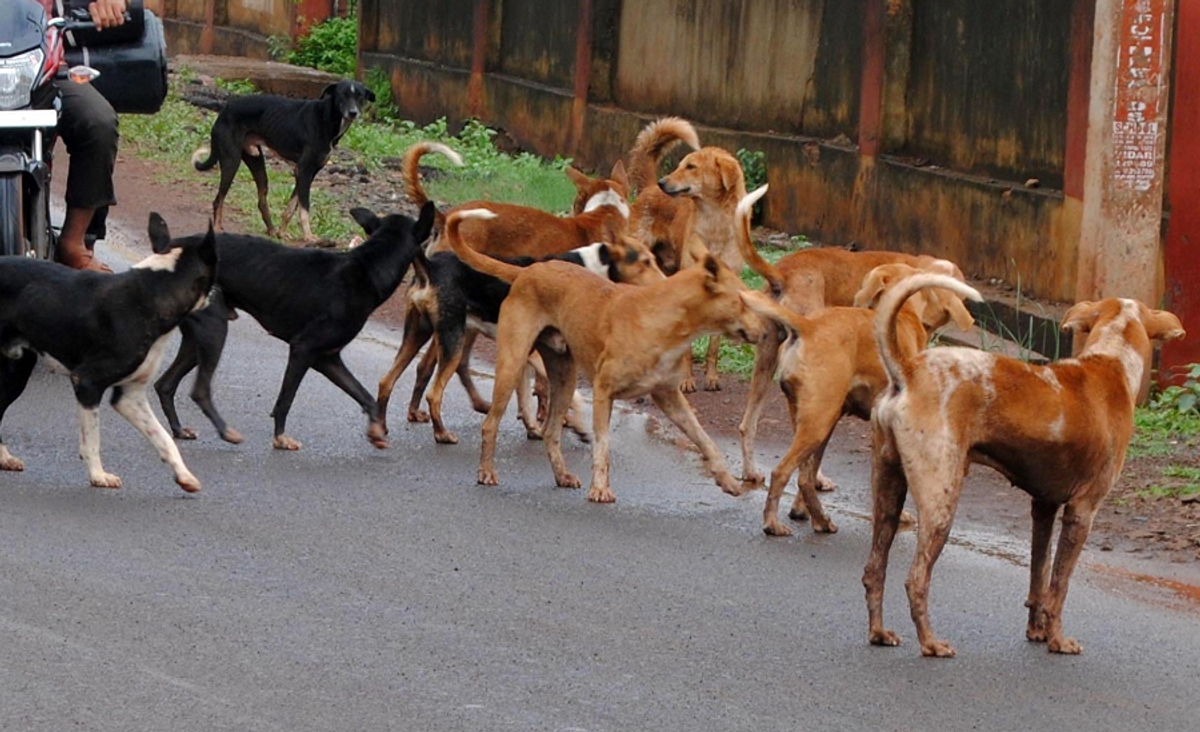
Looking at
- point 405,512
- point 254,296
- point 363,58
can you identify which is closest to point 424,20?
point 363,58

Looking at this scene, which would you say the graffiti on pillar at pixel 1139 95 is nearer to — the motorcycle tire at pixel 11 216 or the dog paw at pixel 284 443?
the dog paw at pixel 284 443

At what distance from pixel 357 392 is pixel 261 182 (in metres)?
6.51

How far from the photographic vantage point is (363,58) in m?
24.9

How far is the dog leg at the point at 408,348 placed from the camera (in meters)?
9.22

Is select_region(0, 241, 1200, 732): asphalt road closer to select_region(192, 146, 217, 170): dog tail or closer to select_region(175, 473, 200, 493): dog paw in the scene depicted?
select_region(175, 473, 200, 493): dog paw

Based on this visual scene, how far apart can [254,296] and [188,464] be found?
993 millimetres

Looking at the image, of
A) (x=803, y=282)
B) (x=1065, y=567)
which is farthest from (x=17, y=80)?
(x=1065, y=567)

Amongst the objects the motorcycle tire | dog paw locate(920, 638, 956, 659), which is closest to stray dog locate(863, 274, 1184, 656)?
dog paw locate(920, 638, 956, 659)

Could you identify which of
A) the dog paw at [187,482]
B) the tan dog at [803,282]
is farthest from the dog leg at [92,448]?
the tan dog at [803,282]

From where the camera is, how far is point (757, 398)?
879 centimetres

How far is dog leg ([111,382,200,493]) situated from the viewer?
7.72 meters

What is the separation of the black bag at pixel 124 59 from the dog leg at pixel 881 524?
605cm

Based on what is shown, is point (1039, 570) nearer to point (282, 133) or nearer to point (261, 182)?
point (261, 182)

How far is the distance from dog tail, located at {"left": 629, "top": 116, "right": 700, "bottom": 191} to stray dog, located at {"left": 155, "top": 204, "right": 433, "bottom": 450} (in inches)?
141
